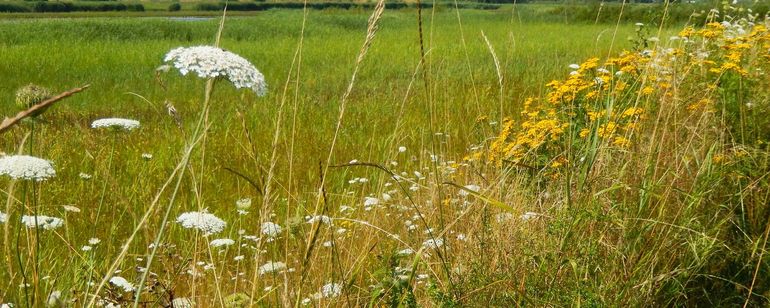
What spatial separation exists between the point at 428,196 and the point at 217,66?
223 cm

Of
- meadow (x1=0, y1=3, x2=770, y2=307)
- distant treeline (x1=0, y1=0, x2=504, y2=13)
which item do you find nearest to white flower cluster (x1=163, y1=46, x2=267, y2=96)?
meadow (x1=0, y1=3, x2=770, y2=307)

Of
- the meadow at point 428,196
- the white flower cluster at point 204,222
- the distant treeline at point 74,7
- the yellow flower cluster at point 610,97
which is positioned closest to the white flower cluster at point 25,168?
the meadow at point 428,196

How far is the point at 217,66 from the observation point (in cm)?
142

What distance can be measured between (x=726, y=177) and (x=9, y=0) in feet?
168

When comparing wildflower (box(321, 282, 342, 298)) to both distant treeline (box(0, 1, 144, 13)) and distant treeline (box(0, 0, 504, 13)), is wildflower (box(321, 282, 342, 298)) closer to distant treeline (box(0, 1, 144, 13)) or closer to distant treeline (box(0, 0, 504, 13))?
distant treeline (box(0, 0, 504, 13))

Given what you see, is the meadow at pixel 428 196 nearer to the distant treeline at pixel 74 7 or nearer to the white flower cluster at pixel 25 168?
the white flower cluster at pixel 25 168

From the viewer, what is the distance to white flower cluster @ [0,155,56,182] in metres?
1.72

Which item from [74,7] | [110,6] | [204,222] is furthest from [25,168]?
[74,7]

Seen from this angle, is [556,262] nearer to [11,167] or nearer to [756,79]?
[11,167]

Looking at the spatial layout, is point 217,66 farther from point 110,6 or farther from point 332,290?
point 110,6

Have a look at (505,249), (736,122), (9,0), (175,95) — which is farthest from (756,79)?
(9,0)

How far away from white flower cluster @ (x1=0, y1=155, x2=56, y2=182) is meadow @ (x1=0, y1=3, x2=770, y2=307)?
0.02 meters

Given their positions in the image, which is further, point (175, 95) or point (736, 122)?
point (175, 95)

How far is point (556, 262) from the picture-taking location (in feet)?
6.98
